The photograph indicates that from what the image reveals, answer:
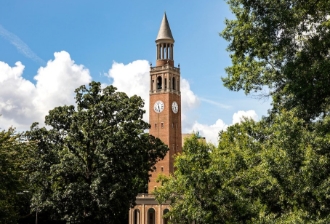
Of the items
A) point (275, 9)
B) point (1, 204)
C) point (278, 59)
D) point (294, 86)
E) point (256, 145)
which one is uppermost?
point (275, 9)

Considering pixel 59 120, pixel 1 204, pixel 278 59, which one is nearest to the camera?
pixel 278 59

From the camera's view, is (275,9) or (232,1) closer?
(275,9)

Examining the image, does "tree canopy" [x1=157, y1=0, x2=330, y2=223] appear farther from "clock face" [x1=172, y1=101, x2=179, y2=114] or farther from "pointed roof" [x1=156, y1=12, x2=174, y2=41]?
"pointed roof" [x1=156, y1=12, x2=174, y2=41]

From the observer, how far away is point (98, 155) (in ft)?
97.4

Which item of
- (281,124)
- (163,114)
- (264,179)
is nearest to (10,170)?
(264,179)

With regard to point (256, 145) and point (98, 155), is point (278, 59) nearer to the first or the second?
point (256, 145)

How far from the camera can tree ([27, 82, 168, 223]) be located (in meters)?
29.4

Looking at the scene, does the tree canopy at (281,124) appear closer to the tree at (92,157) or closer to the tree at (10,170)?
the tree at (92,157)

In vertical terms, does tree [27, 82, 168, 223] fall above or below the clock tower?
below

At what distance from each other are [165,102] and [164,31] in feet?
38.3

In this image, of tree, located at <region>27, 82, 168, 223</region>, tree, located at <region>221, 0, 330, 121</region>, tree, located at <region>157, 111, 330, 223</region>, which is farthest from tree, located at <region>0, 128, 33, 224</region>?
tree, located at <region>221, 0, 330, 121</region>

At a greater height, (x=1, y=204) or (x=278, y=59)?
(x=278, y=59)

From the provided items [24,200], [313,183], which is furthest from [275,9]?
[24,200]

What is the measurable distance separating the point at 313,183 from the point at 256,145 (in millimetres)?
5060
